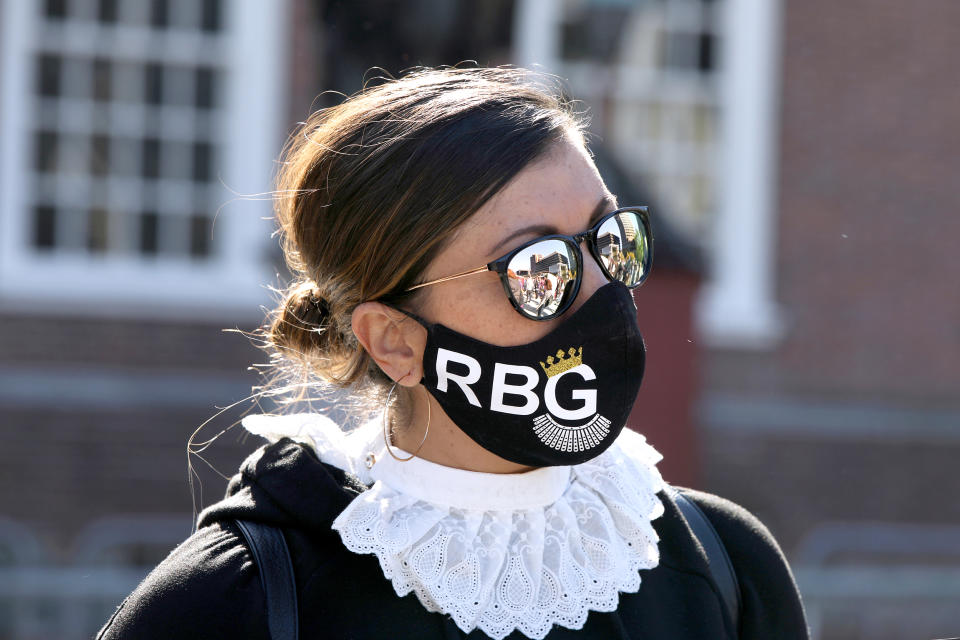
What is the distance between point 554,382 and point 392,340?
1.00 feet

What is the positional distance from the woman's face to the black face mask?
25mm

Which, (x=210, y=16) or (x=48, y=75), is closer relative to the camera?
(x=48, y=75)

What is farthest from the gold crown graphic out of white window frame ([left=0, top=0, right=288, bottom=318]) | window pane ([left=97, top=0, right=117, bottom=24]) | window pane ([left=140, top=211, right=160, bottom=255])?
window pane ([left=97, top=0, right=117, bottom=24])

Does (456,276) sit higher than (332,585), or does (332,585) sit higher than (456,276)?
(456,276)

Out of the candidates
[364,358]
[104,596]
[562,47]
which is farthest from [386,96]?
[562,47]

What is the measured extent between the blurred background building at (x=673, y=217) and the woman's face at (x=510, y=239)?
4.47 meters

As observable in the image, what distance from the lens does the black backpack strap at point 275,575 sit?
5.80 feet

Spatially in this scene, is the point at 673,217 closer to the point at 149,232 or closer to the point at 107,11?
the point at 149,232

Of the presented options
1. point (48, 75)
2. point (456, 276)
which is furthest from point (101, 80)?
point (456, 276)

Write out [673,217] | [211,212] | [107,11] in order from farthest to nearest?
[211,212] → [107,11] → [673,217]

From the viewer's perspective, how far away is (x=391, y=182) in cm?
195

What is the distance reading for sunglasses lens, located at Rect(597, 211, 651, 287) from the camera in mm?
1998

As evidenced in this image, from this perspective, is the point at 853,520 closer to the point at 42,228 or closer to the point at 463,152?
the point at 42,228

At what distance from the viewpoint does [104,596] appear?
18.8ft
